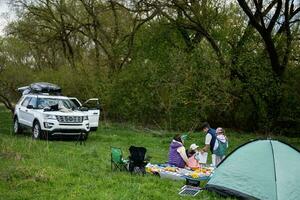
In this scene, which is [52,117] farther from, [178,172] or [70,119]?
[178,172]

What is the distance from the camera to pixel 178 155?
43.9 feet

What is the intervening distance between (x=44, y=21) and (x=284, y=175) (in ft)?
116

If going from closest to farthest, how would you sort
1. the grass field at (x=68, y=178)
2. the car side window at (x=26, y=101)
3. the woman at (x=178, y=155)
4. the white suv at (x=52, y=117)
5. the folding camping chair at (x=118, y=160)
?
the grass field at (x=68, y=178), the folding camping chair at (x=118, y=160), the woman at (x=178, y=155), the white suv at (x=52, y=117), the car side window at (x=26, y=101)

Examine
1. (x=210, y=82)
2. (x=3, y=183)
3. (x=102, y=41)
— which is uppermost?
(x=102, y=41)

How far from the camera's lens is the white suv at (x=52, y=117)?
20578 mm

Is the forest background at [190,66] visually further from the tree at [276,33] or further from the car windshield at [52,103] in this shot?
the car windshield at [52,103]

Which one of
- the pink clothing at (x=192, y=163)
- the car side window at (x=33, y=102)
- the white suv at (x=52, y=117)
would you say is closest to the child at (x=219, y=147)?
the pink clothing at (x=192, y=163)

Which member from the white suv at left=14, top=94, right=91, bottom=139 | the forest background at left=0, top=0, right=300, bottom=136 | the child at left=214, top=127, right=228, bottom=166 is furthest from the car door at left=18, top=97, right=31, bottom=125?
the child at left=214, top=127, right=228, bottom=166

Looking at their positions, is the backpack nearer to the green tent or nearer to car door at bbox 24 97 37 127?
the green tent

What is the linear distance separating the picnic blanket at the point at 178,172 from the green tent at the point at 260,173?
1151mm

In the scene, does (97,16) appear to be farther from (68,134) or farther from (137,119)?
(68,134)

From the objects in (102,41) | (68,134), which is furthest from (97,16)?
(68,134)

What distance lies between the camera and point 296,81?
25.5 metres

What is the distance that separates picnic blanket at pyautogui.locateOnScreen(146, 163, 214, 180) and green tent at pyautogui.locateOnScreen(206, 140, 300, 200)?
1.15m
